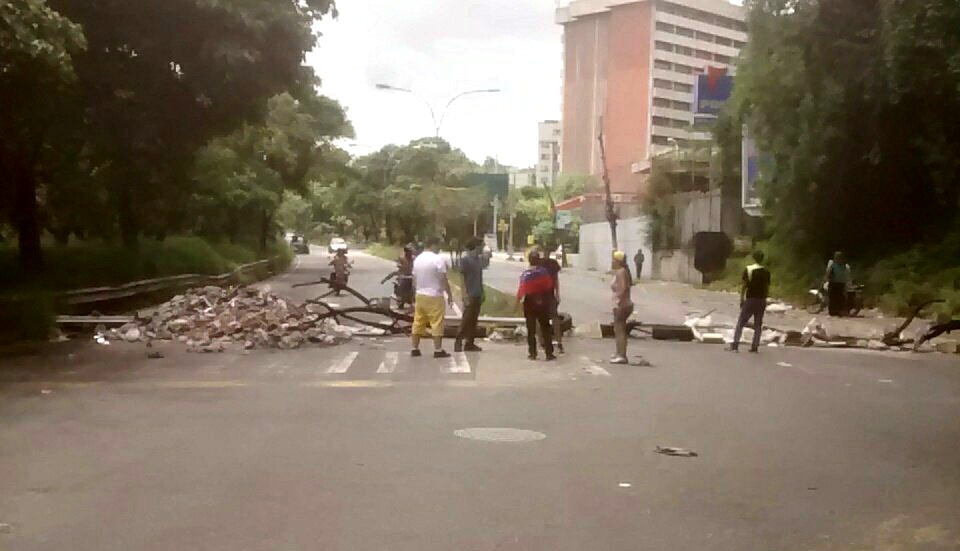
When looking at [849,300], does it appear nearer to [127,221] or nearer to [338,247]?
[338,247]

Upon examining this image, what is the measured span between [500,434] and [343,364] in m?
6.65

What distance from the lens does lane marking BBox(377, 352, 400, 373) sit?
15.5m

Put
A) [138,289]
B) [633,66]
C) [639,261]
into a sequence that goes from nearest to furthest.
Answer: [138,289] < [639,261] < [633,66]

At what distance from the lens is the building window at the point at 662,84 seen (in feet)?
401

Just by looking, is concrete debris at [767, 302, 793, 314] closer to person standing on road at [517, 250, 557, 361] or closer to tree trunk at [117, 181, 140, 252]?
person standing on road at [517, 250, 557, 361]

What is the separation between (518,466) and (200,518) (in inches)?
108

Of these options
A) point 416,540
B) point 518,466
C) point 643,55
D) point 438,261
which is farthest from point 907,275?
point 643,55

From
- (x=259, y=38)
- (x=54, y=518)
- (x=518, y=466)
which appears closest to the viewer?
(x=54, y=518)

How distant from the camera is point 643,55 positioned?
12225 cm

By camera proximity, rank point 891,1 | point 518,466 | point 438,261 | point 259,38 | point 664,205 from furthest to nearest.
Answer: point 664,205 < point 891,1 < point 259,38 < point 438,261 < point 518,466

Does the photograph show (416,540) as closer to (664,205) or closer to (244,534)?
(244,534)

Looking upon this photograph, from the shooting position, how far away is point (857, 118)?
32750 millimetres

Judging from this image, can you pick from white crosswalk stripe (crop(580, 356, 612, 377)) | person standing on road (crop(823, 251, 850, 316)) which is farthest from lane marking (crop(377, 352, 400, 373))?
person standing on road (crop(823, 251, 850, 316))

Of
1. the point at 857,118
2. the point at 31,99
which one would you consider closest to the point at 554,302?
the point at 31,99
